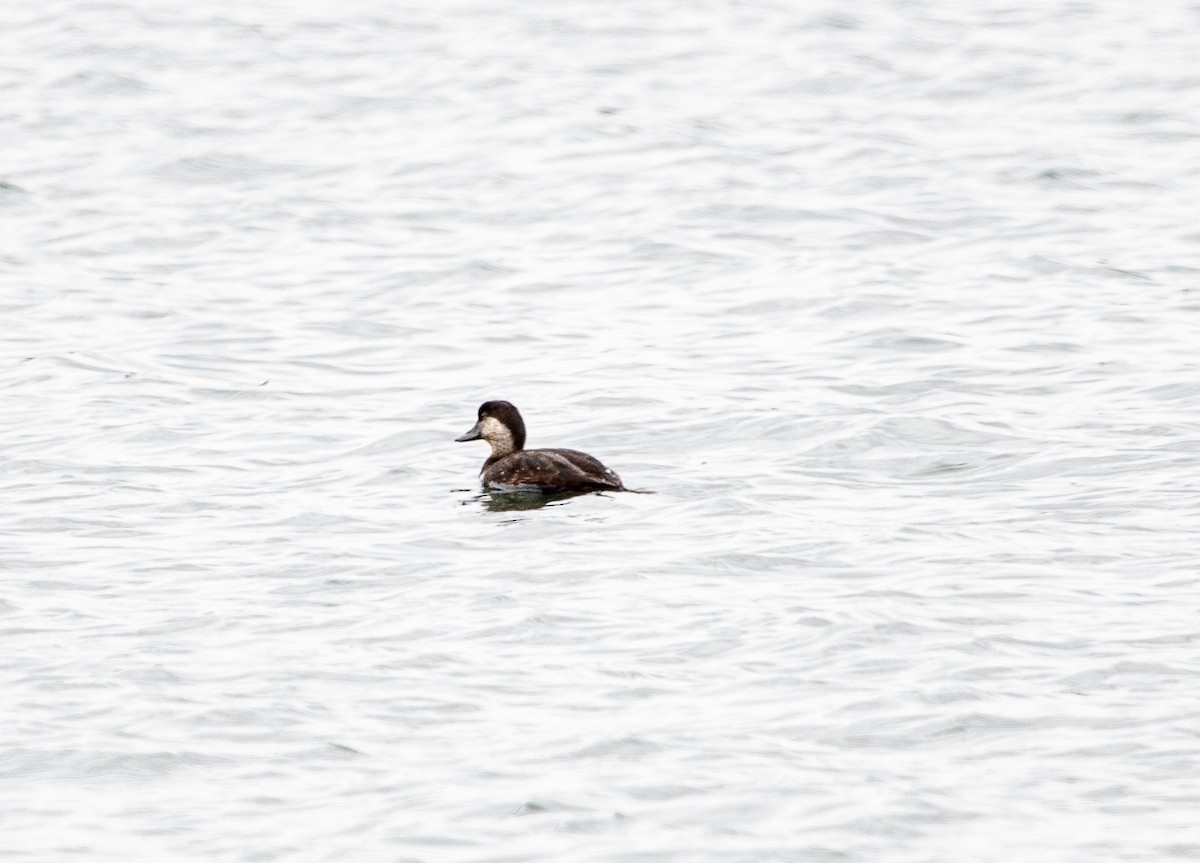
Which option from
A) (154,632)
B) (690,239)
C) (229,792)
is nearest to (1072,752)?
(229,792)

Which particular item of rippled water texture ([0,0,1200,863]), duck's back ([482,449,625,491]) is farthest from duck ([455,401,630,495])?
rippled water texture ([0,0,1200,863])

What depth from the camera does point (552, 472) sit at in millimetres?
12539

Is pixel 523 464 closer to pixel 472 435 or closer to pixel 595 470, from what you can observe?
pixel 595 470

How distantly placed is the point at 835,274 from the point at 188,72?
40.0 feet

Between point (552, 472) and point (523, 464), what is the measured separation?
0.29 meters

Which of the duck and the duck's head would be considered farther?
the duck's head

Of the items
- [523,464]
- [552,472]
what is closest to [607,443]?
[523,464]

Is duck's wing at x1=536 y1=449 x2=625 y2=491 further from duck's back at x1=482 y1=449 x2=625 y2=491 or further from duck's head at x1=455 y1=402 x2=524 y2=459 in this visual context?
duck's head at x1=455 y1=402 x2=524 y2=459

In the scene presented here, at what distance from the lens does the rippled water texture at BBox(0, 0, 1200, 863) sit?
793 cm

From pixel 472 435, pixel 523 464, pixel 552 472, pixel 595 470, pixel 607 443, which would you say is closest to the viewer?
pixel 595 470

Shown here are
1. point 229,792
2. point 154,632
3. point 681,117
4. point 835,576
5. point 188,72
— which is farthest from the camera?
point 188,72

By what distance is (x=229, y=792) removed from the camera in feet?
26.0

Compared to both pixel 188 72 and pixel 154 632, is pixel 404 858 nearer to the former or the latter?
pixel 154 632

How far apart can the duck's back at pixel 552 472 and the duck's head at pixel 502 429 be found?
1.03 feet
